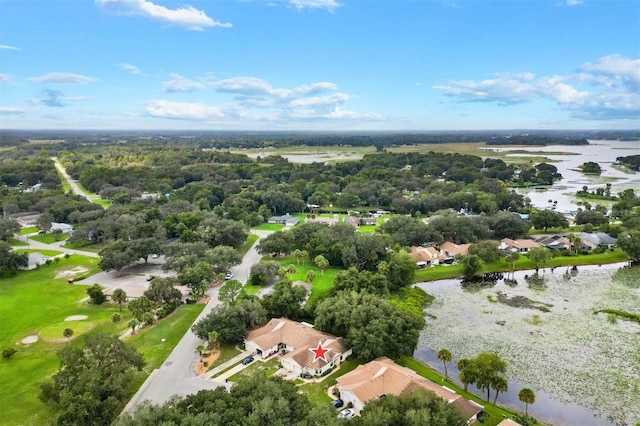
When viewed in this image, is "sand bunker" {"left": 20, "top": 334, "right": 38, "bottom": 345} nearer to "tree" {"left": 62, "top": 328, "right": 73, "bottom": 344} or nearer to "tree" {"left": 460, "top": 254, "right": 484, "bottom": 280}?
"tree" {"left": 62, "top": 328, "right": 73, "bottom": 344}

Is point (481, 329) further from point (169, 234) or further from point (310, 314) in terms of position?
point (169, 234)

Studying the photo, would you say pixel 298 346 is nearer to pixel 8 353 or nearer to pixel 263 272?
pixel 263 272

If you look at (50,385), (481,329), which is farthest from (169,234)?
(481,329)

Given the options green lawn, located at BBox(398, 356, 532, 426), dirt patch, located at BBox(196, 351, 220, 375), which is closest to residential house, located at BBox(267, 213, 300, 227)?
dirt patch, located at BBox(196, 351, 220, 375)

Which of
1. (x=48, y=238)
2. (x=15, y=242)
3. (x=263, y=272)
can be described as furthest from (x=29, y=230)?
(x=263, y=272)

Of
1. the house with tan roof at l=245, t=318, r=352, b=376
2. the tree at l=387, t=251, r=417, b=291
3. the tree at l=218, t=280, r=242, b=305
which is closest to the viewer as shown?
the house with tan roof at l=245, t=318, r=352, b=376

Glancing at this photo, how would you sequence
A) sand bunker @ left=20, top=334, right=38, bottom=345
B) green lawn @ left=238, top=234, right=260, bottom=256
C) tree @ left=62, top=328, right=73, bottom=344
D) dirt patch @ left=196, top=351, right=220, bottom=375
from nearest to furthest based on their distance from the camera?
dirt patch @ left=196, top=351, right=220, bottom=375
tree @ left=62, top=328, right=73, bottom=344
sand bunker @ left=20, top=334, right=38, bottom=345
green lawn @ left=238, top=234, right=260, bottom=256

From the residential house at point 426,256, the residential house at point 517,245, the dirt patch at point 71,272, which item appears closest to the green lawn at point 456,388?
the residential house at point 426,256
